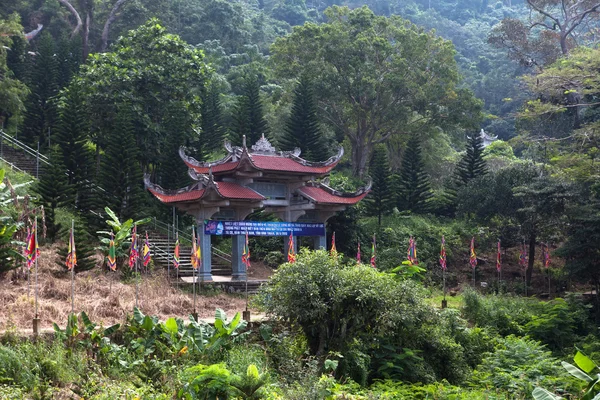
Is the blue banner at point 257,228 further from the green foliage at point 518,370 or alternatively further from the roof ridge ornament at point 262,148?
the green foliage at point 518,370

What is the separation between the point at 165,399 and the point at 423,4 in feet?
250

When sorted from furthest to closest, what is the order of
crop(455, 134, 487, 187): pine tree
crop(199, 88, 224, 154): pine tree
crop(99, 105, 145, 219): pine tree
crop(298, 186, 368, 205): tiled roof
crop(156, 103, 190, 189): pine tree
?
crop(455, 134, 487, 187): pine tree < crop(199, 88, 224, 154): pine tree < crop(156, 103, 190, 189): pine tree < crop(298, 186, 368, 205): tiled roof < crop(99, 105, 145, 219): pine tree

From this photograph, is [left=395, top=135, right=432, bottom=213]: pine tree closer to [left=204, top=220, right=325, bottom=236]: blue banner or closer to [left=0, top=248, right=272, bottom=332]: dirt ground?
[left=204, top=220, right=325, bottom=236]: blue banner

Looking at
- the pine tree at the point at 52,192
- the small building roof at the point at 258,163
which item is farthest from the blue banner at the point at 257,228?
the pine tree at the point at 52,192

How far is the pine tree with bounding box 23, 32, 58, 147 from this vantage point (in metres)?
30.4

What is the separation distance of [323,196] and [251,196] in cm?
295

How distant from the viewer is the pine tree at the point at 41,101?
1196 inches

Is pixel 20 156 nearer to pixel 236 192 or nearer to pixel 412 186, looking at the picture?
pixel 236 192

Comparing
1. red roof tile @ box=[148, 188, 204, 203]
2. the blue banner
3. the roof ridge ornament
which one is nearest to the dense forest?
red roof tile @ box=[148, 188, 204, 203]

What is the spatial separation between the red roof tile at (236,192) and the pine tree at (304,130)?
9693 millimetres

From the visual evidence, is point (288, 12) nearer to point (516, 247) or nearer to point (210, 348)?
point (516, 247)

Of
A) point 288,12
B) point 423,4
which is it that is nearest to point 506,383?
point 288,12

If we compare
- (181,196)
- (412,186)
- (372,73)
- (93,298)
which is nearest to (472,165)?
(412,186)

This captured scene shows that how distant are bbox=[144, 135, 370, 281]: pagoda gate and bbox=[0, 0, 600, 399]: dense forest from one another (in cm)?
241
